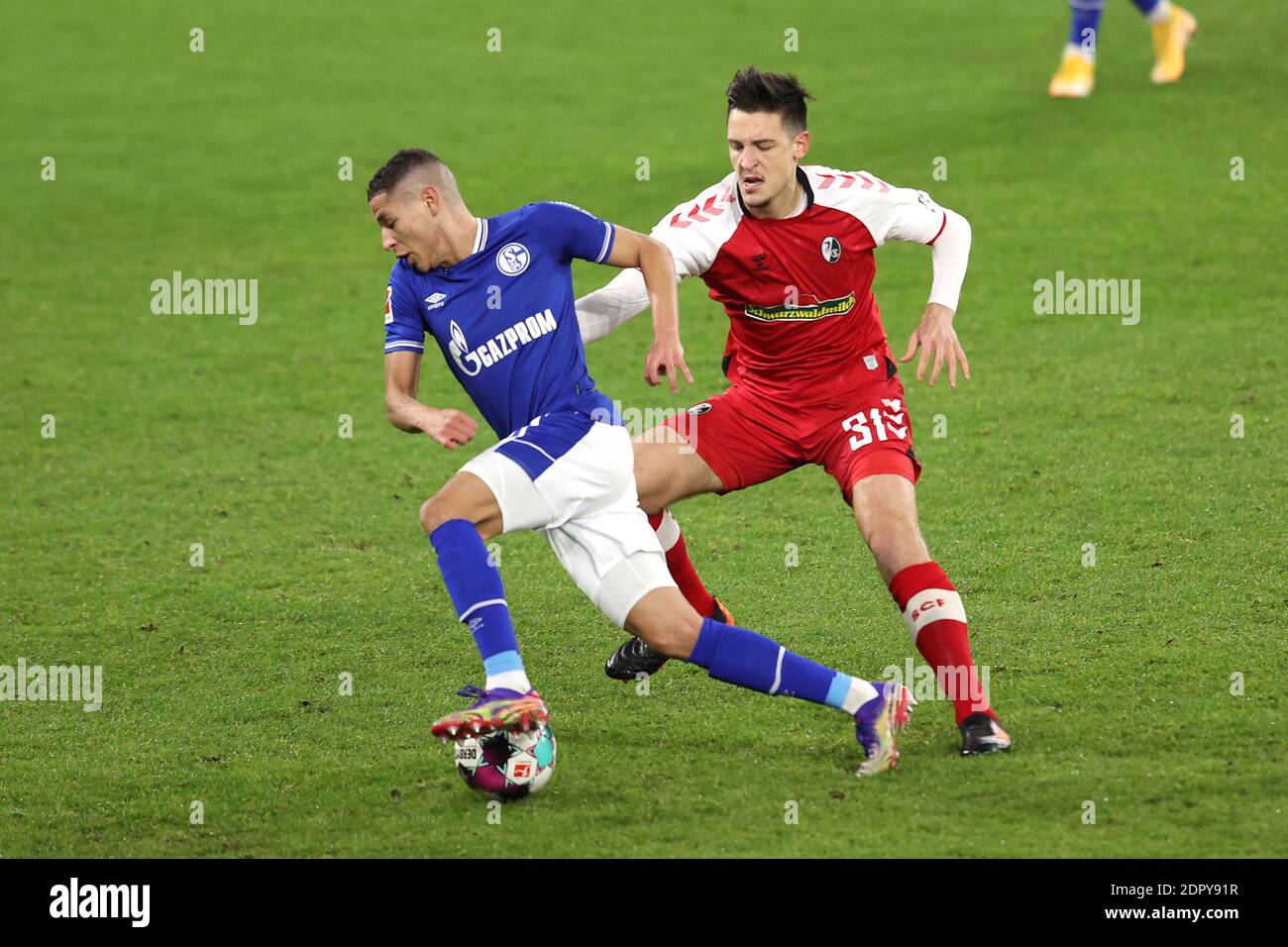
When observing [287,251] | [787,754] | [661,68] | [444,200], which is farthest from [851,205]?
[661,68]

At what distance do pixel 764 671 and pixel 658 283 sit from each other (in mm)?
1264

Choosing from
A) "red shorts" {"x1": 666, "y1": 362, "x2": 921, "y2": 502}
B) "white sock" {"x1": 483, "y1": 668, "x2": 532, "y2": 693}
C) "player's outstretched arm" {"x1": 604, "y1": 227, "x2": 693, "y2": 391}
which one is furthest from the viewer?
"red shorts" {"x1": 666, "y1": 362, "x2": 921, "y2": 502}

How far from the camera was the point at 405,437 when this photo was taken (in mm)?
8945

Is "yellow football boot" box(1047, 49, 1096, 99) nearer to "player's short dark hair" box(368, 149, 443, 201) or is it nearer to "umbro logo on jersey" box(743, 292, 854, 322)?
"umbro logo on jersey" box(743, 292, 854, 322)

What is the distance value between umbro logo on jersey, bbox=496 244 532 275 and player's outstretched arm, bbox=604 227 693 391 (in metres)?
0.26

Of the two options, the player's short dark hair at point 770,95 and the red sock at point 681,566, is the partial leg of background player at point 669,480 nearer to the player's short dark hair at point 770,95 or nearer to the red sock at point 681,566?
the red sock at point 681,566

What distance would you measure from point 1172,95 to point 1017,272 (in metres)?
4.03

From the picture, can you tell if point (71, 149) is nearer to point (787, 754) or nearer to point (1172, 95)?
point (1172, 95)

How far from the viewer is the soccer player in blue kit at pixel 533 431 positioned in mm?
4895

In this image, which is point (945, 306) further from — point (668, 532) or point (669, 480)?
point (668, 532)

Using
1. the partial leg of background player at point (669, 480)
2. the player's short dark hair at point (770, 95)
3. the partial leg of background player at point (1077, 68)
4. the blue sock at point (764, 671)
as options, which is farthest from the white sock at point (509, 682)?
the partial leg of background player at point (1077, 68)

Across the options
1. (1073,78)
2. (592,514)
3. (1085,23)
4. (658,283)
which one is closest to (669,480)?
(592,514)

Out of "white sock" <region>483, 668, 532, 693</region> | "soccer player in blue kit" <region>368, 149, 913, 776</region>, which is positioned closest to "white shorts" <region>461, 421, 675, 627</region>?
"soccer player in blue kit" <region>368, 149, 913, 776</region>

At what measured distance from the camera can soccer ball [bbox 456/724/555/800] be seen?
486cm
